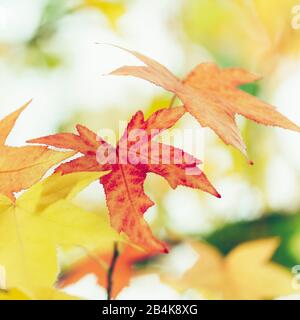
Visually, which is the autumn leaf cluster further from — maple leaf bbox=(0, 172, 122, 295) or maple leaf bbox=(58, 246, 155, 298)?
maple leaf bbox=(58, 246, 155, 298)

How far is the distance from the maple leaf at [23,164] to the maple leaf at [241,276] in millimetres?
386

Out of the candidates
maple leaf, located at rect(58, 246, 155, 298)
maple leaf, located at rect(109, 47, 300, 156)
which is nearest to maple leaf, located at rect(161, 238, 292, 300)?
maple leaf, located at rect(58, 246, 155, 298)

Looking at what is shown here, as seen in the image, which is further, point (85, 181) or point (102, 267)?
point (102, 267)

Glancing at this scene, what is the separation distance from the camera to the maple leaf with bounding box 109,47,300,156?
344 mm

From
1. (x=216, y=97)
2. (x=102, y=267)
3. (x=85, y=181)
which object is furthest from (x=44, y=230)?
(x=102, y=267)

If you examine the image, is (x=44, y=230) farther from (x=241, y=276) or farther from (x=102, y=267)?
(x=241, y=276)

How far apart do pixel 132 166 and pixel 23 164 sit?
76 mm

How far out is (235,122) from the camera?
1.20 ft

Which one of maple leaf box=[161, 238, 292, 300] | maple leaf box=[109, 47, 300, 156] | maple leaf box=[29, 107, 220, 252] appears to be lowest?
maple leaf box=[161, 238, 292, 300]

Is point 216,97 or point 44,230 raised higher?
point 216,97

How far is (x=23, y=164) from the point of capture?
36 cm

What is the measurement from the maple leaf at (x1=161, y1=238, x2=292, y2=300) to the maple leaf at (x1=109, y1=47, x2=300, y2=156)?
0.31 meters
